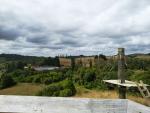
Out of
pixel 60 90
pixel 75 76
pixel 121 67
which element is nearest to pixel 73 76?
pixel 75 76

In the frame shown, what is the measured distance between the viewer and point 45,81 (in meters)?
26.1

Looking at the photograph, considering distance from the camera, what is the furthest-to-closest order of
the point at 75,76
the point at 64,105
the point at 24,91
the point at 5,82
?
the point at 5,82, the point at 75,76, the point at 24,91, the point at 64,105

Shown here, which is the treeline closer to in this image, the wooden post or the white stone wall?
the wooden post

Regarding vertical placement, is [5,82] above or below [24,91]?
above

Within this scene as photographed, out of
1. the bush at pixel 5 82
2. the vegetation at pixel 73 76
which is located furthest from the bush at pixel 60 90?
the bush at pixel 5 82

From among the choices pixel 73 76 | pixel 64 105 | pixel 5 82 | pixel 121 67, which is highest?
pixel 121 67

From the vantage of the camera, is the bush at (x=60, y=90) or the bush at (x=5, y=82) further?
the bush at (x=5, y=82)

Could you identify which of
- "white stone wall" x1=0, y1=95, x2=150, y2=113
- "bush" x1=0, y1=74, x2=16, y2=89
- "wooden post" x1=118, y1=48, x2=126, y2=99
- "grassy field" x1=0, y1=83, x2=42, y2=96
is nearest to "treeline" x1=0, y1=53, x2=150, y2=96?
"bush" x1=0, y1=74, x2=16, y2=89

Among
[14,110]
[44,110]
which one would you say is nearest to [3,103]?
[14,110]

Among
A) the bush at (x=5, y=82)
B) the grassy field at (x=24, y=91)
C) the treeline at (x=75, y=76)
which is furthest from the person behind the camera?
the bush at (x=5, y=82)

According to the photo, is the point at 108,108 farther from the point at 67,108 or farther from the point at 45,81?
the point at 45,81

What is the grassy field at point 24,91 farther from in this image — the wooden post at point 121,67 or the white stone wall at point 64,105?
Answer: the white stone wall at point 64,105

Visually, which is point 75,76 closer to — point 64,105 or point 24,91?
point 24,91

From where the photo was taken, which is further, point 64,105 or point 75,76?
point 75,76
